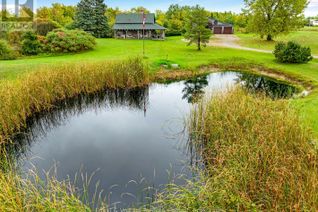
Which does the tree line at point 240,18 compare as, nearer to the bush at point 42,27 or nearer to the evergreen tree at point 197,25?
the evergreen tree at point 197,25

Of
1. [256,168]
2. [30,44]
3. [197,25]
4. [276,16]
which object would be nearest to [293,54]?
[197,25]

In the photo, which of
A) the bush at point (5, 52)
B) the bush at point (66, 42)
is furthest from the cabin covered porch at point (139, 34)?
the bush at point (5, 52)

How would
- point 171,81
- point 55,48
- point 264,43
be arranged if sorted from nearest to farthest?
point 171,81
point 55,48
point 264,43

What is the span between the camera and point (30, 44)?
24.9m

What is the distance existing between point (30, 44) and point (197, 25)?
1429 centimetres

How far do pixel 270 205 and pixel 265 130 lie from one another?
2156mm

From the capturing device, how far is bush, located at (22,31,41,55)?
81.2 feet

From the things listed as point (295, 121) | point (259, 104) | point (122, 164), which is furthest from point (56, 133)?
point (295, 121)

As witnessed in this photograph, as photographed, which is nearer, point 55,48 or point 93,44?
point 55,48

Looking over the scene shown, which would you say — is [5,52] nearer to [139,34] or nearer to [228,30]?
[139,34]

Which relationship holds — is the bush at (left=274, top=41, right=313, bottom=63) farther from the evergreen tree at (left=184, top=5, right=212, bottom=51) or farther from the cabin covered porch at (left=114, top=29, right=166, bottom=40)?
the cabin covered porch at (left=114, top=29, right=166, bottom=40)

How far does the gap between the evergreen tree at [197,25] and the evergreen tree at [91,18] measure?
52.2 feet

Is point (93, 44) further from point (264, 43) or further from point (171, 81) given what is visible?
point (264, 43)

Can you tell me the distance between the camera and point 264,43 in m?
31.2
